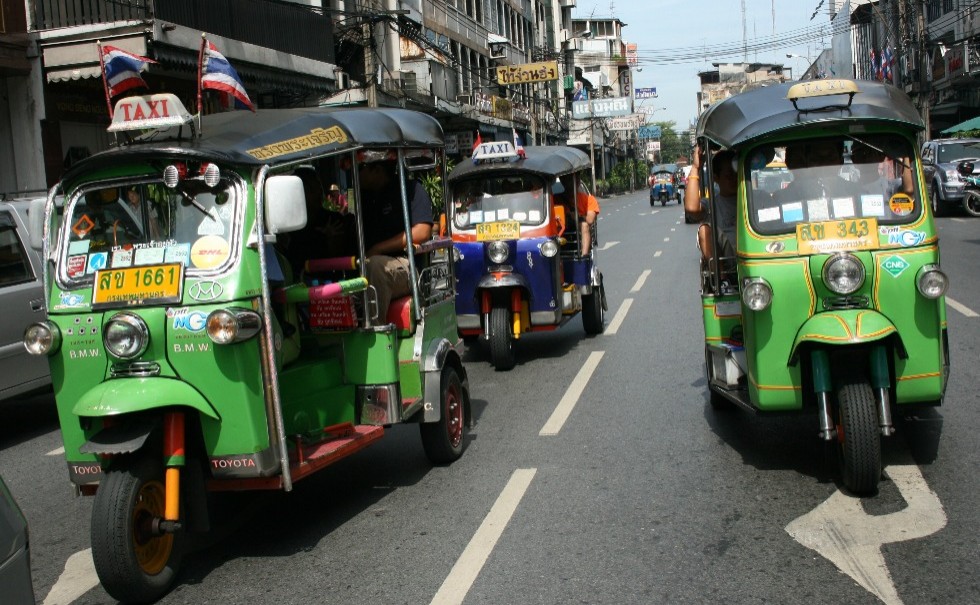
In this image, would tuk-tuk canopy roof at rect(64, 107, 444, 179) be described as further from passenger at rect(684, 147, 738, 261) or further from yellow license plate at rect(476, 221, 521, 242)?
yellow license plate at rect(476, 221, 521, 242)

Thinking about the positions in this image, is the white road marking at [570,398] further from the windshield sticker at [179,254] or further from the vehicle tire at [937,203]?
the vehicle tire at [937,203]

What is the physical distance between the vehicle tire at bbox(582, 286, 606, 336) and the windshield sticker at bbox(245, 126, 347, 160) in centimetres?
661

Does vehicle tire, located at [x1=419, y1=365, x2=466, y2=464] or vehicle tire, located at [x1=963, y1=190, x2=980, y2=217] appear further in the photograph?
vehicle tire, located at [x1=963, y1=190, x2=980, y2=217]

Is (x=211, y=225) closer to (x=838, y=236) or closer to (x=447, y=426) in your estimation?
(x=447, y=426)

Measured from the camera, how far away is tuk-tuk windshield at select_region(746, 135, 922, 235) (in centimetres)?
638

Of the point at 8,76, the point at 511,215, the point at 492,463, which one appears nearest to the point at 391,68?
the point at 8,76

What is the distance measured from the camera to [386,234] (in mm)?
7305

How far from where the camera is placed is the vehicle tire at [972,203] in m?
26.5

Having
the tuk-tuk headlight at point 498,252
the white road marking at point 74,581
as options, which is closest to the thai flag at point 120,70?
the white road marking at point 74,581

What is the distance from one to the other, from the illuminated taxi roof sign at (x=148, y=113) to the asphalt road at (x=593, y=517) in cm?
231

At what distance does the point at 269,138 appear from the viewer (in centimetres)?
568

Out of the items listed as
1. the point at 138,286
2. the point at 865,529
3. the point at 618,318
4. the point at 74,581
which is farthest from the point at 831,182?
the point at 618,318

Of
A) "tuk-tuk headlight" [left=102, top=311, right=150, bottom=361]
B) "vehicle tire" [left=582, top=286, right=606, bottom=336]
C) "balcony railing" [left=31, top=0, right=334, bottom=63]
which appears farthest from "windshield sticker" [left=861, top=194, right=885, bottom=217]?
"balcony railing" [left=31, top=0, right=334, bottom=63]

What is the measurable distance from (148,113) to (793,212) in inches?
150
